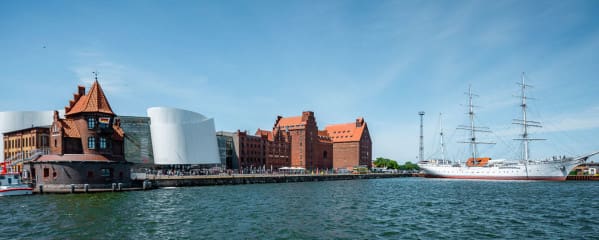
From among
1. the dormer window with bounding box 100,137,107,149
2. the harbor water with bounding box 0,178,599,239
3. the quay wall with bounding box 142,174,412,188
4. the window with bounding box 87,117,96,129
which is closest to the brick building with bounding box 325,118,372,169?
the quay wall with bounding box 142,174,412,188

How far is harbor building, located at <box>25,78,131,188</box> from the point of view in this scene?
183 feet

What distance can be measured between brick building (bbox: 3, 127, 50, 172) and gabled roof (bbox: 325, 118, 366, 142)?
11247cm

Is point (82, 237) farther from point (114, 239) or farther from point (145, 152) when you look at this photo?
point (145, 152)

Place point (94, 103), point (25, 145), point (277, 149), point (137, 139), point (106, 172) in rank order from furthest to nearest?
point (277, 149) → point (137, 139) → point (25, 145) → point (94, 103) → point (106, 172)

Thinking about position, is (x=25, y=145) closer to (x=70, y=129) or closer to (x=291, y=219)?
(x=70, y=129)

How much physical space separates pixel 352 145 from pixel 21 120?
347 feet

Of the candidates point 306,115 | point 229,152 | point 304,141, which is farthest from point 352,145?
point 229,152

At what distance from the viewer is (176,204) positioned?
4347cm

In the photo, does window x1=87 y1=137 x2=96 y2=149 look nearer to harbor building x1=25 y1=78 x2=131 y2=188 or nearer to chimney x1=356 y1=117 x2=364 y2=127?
harbor building x1=25 y1=78 x2=131 y2=188

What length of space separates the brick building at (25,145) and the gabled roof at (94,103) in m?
7.95

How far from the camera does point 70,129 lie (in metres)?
59.9

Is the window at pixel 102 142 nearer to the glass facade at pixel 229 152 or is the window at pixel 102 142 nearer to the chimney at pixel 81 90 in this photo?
the chimney at pixel 81 90

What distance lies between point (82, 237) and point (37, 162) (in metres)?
37.3

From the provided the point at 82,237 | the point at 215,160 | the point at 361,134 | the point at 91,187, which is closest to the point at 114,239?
the point at 82,237
